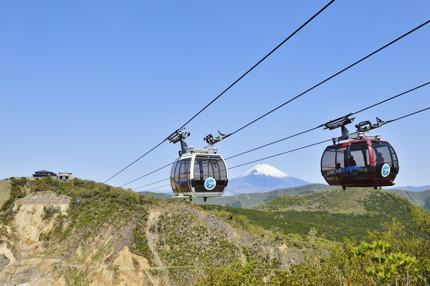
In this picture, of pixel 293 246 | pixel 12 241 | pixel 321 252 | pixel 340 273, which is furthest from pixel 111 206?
pixel 340 273

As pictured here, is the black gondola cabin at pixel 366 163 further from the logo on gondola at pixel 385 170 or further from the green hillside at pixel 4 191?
the green hillside at pixel 4 191

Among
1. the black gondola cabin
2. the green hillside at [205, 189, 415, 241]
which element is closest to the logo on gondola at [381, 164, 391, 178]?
the black gondola cabin

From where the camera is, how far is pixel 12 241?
60.8 metres

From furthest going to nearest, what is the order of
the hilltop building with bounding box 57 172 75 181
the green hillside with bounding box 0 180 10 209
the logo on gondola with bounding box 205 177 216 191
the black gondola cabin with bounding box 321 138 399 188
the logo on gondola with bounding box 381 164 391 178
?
the hilltop building with bounding box 57 172 75 181 → the green hillside with bounding box 0 180 10 209 → the logo on gondola with bounding box 205 177 216 191 → the logo on gondola with bounding box 381 164 391 178 → the black gondola cabin with bounding box 321 138 399 188

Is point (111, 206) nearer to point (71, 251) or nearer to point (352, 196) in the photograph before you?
point (71, 251)

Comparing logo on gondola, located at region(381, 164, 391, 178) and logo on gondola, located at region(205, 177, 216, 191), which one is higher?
logo on gondola, located at region(205, 177, 216, 191)

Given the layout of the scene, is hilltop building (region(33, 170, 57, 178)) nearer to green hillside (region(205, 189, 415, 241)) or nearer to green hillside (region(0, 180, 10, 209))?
green hillside (region(0, 180, 10, 209))

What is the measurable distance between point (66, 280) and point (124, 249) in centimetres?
809

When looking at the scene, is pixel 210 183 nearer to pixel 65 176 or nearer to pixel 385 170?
pixel 385 170

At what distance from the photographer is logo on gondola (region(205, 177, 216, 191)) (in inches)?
897

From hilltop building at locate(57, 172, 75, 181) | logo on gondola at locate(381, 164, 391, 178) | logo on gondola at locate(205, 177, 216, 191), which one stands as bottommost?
logo on gondola at locate(381, 164, 391, 178)

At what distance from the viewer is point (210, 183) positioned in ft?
75.1

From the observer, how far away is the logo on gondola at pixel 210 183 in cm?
2278

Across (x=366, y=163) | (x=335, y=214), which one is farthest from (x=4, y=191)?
(x=335, y=214)
